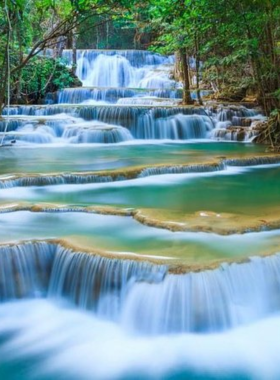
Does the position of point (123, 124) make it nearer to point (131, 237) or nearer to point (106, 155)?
point (106, 155)

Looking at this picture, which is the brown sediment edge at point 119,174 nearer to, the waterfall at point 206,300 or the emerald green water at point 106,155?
the emerald green water at point 106,155

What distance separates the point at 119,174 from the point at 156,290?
→ 4196 mm

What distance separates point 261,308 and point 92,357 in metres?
1.50

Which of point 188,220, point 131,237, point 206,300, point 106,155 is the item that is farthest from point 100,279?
point 106,155

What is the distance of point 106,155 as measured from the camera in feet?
36.8

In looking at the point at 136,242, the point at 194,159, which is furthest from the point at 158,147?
the point at 136,242

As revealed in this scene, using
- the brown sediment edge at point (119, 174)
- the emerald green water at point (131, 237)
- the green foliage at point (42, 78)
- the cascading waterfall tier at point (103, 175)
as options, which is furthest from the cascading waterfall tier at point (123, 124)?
the emerald green water at point (131, 237)

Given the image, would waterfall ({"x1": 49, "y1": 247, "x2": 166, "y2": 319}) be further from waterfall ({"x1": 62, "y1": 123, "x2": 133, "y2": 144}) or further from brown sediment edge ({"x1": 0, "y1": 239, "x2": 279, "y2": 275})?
waterfall ({"x1": 62, "y1": 123, "x2": 133, "y2": 144})

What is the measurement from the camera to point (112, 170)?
870 centimetres

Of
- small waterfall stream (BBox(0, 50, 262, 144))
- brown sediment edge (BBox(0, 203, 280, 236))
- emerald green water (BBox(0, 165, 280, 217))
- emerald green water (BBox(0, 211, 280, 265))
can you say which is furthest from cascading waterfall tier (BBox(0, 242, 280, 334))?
small waterfall stream (BBox(0, 50, 262, 144))

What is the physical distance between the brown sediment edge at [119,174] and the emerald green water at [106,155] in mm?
478

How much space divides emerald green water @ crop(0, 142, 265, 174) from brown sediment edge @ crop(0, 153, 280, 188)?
478 mm

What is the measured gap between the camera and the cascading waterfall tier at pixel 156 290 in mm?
4348

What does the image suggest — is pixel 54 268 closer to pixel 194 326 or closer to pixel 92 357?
pixel 92 357
